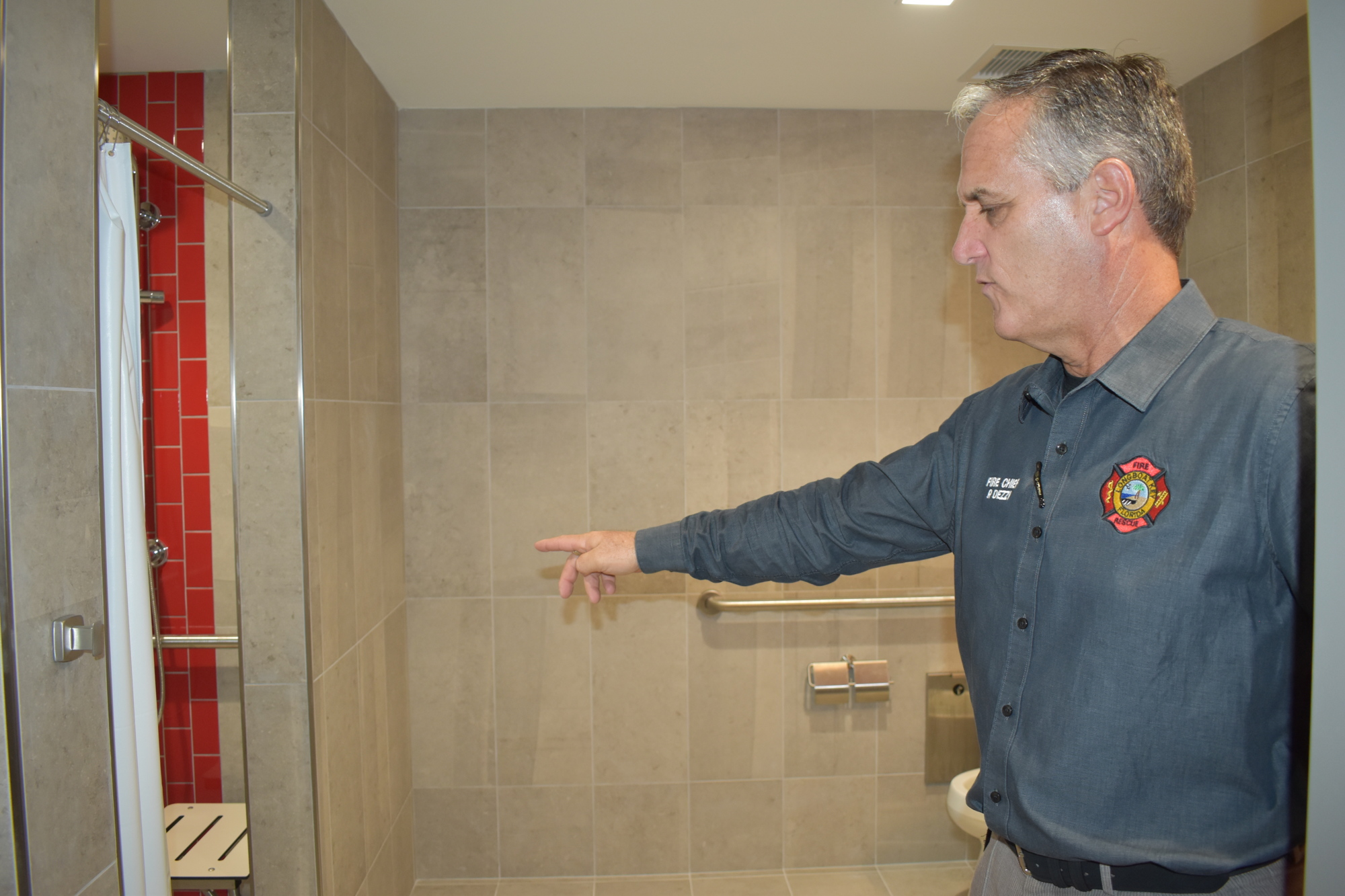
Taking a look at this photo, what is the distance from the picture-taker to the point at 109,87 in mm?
Answer: 1595

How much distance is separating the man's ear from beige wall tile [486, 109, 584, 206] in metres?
1.76

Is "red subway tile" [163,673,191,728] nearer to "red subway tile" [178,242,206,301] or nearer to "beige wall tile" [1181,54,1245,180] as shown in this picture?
"red subway tile" [178,242,206,301]

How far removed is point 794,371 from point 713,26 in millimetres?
1016

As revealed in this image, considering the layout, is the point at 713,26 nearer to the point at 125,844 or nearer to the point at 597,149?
the point at 597,149

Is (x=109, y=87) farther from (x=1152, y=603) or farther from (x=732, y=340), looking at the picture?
(x=1152, y=603)

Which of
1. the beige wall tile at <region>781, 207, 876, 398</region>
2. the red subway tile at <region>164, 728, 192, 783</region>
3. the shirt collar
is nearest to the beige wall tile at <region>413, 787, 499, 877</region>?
the red subway tile at <region>164, 728, 192, 783</region>

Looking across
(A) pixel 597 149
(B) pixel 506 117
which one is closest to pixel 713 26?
(A) pixel 597 149

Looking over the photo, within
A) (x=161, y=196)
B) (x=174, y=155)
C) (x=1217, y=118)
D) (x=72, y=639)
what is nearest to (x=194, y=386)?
(x=161, y=196)

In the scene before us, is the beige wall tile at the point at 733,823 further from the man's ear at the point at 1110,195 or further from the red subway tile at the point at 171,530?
the man's ear at the point at 1110,195

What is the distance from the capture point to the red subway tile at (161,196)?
5.48 ft

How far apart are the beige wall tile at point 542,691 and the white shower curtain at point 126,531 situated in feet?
4.32

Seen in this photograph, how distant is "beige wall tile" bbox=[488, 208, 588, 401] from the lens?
2.48 meters

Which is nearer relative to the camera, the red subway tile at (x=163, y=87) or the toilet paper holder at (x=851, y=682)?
the red subway tile at (x=163, y=87)

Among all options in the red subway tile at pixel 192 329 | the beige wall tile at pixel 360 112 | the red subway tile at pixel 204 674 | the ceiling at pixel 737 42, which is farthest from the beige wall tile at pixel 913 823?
the beige wall tile at pixel 360 112
